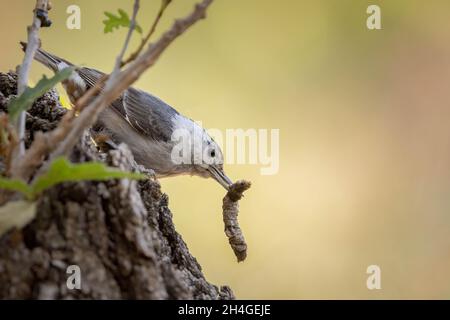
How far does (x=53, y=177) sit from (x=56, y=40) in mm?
4221

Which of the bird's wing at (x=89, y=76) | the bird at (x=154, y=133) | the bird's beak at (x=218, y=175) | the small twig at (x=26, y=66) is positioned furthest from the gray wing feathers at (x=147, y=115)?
the small twig at (x=26, y=66)

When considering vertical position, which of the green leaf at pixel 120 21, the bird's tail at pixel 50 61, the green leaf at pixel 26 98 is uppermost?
the bird's tail at pixel 50 61

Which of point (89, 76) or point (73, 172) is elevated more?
point (89, 76)

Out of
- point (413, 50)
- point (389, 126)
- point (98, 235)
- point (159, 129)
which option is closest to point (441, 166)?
point (389, 126)

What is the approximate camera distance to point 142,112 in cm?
399

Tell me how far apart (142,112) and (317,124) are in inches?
73.4

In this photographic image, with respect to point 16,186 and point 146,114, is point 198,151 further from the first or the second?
point 16,186

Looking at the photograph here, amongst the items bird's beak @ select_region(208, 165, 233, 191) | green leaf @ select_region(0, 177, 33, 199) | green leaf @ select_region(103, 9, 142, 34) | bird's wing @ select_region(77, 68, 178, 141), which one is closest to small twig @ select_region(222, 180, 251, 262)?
green leaf @ select_region(103, 9, 142, 34)

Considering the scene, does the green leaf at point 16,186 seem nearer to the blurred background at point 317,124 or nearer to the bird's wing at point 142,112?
the bird's wing at point 142,112

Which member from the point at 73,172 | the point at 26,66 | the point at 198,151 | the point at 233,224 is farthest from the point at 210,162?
the point at 73,172

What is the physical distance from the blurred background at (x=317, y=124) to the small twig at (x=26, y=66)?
2.82 m

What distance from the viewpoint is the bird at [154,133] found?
3828 mm

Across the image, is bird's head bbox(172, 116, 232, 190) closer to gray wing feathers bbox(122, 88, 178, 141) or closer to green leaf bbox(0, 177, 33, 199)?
gray wing feathers bbox(122, 88, 178, 141)

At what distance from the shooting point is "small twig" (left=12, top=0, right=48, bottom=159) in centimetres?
149
